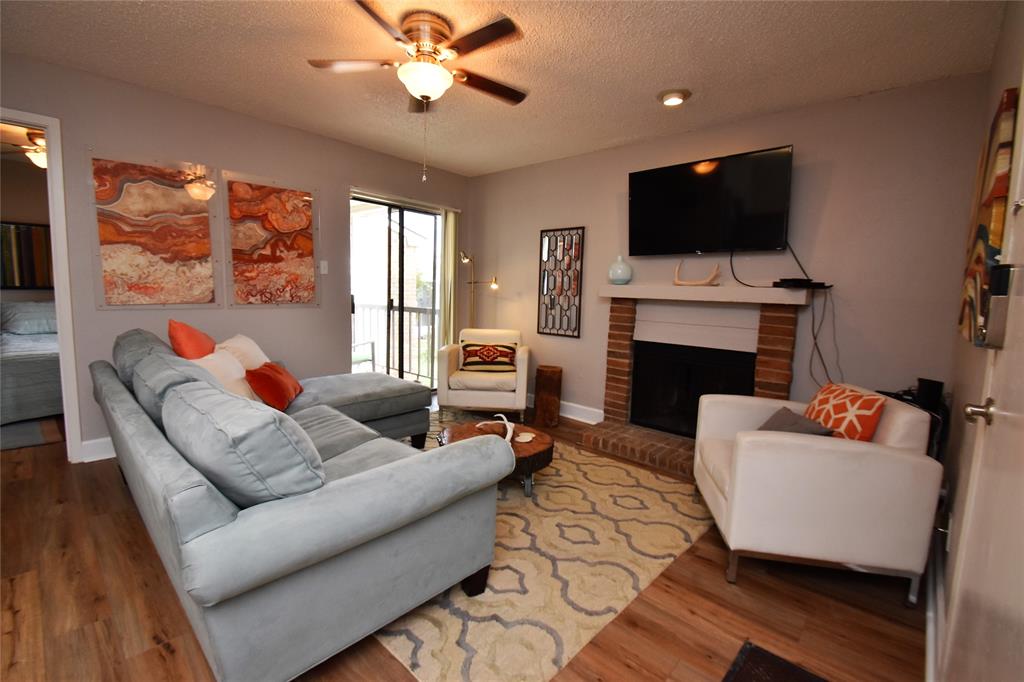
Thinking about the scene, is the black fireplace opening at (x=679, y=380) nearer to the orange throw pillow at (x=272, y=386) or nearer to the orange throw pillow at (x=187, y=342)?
the orange throw pillow at (x=272, y=386)

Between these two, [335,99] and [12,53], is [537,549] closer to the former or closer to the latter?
[335,99]

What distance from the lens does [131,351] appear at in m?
2.09

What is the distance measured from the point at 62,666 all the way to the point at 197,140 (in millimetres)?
3110

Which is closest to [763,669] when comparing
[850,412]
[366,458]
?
[850,412]

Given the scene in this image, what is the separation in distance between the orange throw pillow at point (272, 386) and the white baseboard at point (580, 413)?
2320mm

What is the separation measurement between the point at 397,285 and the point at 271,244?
1424mm

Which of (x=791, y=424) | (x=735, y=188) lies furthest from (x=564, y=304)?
(x=791, y=424)

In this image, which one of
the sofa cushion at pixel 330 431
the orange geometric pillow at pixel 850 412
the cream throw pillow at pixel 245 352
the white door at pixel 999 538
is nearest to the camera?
the white door at pixel 999 538

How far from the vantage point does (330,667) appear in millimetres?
1435

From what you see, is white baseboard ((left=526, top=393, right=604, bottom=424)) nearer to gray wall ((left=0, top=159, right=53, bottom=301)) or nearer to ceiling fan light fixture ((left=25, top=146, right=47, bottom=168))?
ceiling fan light fixture ((left=25, top=146, right=47, bottom=168))

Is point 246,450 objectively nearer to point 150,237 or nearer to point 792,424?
point 792,424

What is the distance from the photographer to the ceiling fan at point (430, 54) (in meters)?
1.82

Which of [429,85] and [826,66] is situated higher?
[826,66]

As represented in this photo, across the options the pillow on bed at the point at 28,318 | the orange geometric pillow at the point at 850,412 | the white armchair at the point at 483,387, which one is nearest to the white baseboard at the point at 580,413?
the white armchair at the point at 483,387
